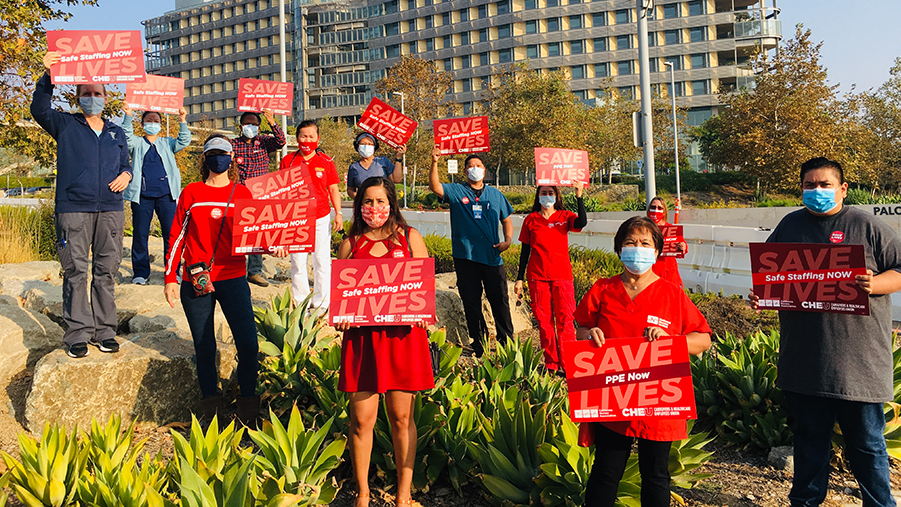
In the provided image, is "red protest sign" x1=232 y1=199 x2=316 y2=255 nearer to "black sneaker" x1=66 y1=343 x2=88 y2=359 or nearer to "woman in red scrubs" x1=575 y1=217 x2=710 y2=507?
"black sneaker" x1=66 y1=343 x2=88 y2=359

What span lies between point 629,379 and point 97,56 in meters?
5.56

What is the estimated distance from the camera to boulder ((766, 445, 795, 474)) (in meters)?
4.42

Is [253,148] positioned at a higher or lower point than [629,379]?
higher

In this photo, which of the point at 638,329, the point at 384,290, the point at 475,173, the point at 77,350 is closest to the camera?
the point at 638,329

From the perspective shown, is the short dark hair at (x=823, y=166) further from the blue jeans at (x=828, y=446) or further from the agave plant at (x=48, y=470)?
the agave plant at (x=48, y=470)

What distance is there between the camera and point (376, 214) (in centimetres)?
381

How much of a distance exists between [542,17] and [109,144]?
250ft

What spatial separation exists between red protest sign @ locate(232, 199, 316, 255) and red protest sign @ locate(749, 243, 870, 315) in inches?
117

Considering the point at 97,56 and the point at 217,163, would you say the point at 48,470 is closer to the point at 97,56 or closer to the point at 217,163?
the point at 217,163

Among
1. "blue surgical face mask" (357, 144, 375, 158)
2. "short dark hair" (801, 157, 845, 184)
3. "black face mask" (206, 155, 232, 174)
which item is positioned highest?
"blue surgical face mask" (357, 144, 375, 158)

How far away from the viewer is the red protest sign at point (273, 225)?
4602 millimetres

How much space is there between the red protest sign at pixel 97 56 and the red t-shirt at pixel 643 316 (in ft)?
15.1

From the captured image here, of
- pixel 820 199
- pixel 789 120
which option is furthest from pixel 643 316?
pixel 789 120

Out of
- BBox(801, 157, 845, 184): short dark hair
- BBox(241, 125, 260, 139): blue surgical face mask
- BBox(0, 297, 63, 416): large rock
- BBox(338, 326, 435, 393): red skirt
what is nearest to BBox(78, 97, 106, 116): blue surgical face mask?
BBox(0, 297, 63, 416): large rock
